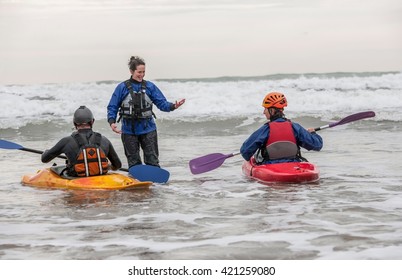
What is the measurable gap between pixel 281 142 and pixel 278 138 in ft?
0.22

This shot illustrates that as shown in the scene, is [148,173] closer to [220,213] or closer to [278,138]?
[278,138]

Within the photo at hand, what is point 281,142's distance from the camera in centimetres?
803

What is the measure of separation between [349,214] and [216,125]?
12.1 metres

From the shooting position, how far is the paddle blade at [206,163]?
29.6 ft

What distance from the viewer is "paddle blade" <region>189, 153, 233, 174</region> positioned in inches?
355

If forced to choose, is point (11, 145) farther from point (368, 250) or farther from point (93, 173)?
point (368, 250)

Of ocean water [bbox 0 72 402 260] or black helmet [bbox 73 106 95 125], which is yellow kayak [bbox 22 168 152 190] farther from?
black helmet [bbox 73 106 95 125]

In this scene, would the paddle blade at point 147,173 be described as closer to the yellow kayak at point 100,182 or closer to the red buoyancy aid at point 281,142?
the yellow kayak at point 100,182

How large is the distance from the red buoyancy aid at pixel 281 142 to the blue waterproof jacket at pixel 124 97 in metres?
1.22

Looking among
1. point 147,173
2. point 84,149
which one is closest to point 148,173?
point 147,173

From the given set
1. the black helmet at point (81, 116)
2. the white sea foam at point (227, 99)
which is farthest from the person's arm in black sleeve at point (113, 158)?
the white sea foam at point (227, 99)

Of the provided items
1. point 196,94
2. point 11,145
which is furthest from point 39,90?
point 11,145

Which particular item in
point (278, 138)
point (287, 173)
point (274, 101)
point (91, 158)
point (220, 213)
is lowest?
point (220, 213)

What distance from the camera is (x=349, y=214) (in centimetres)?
615
